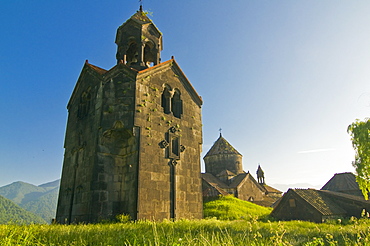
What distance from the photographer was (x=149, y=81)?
11586mm

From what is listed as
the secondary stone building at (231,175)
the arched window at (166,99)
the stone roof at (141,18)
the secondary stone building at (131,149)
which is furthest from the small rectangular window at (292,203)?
the stone roof at (141,18)

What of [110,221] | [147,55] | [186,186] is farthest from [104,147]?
[147,55]

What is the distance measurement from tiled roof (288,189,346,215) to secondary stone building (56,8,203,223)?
471 inches

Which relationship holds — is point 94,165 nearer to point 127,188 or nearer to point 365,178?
point 127,188

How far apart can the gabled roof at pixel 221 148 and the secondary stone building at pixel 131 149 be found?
25532mm

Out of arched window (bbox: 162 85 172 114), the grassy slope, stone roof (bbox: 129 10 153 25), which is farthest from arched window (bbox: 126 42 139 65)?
the grassy slope

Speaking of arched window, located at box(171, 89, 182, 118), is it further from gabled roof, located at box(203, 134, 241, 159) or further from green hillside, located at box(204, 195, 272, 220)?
gabled roof, located at box(203, 134, 241, 159)

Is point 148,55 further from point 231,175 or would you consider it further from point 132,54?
point 231,175

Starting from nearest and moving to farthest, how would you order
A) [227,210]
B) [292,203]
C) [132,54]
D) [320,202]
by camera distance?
[132,54]
[292,203]
[320,202]
[227,210]

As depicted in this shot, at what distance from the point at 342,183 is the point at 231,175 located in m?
15.9

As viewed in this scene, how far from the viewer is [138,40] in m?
13.4

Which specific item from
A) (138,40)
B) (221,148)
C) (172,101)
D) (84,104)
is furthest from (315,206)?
(221,148)

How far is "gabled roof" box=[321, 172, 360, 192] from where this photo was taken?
112ft

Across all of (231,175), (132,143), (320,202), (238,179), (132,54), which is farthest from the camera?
(231,175)
